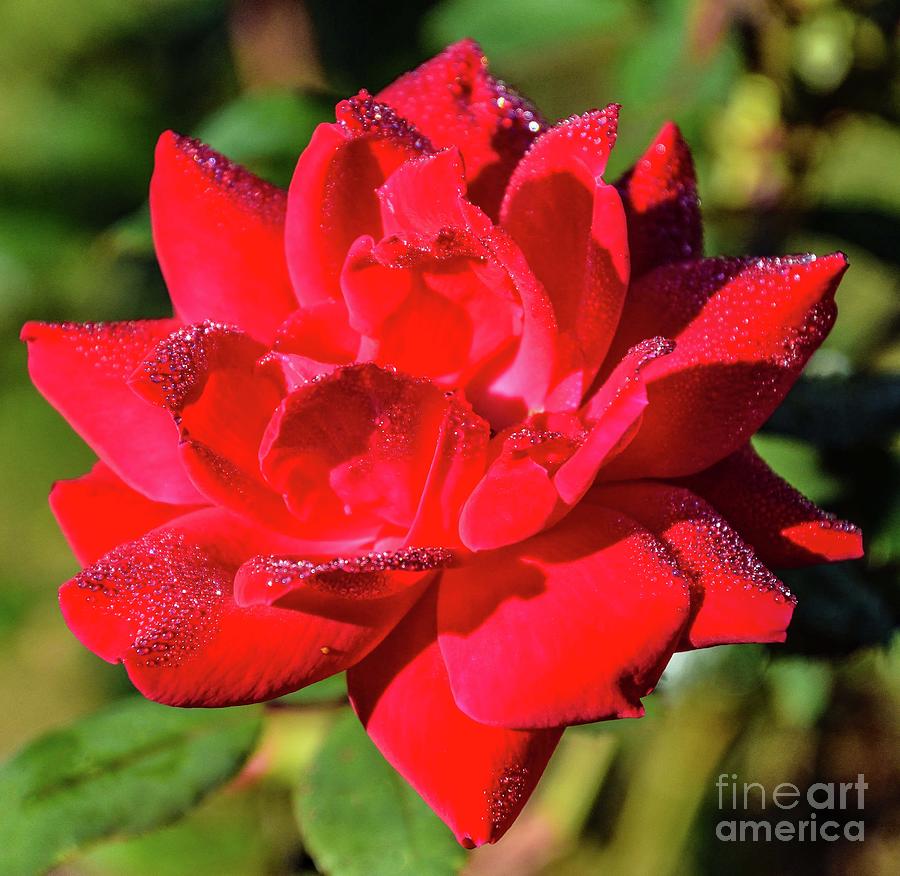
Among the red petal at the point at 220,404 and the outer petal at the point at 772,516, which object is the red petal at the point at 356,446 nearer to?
the red petal at the point at 220,404

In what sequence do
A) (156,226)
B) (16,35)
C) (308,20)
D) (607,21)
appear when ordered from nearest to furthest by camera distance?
(156,226), (607,21), (308,20), (16,35)

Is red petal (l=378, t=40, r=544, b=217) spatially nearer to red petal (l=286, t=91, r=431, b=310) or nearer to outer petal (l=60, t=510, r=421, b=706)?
red petal (l=286, t=91, r=431, b=310)

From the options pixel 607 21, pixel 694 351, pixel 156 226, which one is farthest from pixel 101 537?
pixel 607 21

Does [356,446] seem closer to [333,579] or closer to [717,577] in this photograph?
[333,579]

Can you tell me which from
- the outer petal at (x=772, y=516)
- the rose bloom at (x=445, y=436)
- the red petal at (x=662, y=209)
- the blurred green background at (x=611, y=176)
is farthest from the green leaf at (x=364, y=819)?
the red petal at (x=662, y=209)

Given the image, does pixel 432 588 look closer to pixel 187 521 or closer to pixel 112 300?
pixel 187 521

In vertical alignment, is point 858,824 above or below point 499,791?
below
